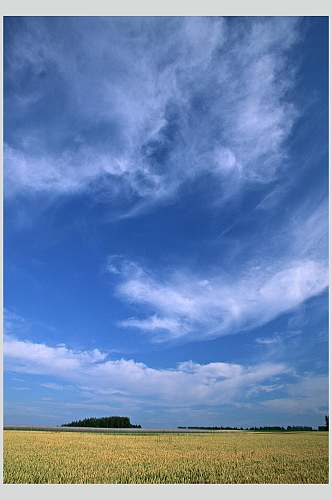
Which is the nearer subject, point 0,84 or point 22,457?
point 0,84

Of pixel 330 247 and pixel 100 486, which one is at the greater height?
pixel 330 247

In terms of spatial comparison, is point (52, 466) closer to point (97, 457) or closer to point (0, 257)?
point (97, 457)

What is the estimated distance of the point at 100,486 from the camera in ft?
45.4

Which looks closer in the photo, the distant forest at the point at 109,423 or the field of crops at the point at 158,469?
the field of crops at the point at 158,469

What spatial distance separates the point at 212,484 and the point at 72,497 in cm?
459

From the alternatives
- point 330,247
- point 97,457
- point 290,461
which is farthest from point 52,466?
point 330,247

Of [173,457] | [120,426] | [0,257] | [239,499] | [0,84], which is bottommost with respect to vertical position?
[120,426]

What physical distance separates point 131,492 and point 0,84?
14771 millimetres

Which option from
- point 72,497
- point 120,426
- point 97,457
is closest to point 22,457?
point 97,457

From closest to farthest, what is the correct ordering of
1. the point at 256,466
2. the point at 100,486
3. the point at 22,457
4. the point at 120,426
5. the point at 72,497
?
the point at 72,497
the point at 100,486
the point at 256,466
the point at 22,457
the point at 120,426

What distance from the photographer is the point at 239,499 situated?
12.8m

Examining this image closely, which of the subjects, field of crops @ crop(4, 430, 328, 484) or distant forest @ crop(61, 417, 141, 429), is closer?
field of crops @ crop(4, 430, 328, 484)

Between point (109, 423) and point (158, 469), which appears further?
point (109, 423)

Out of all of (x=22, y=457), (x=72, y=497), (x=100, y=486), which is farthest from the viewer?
(x=22, y=457)
